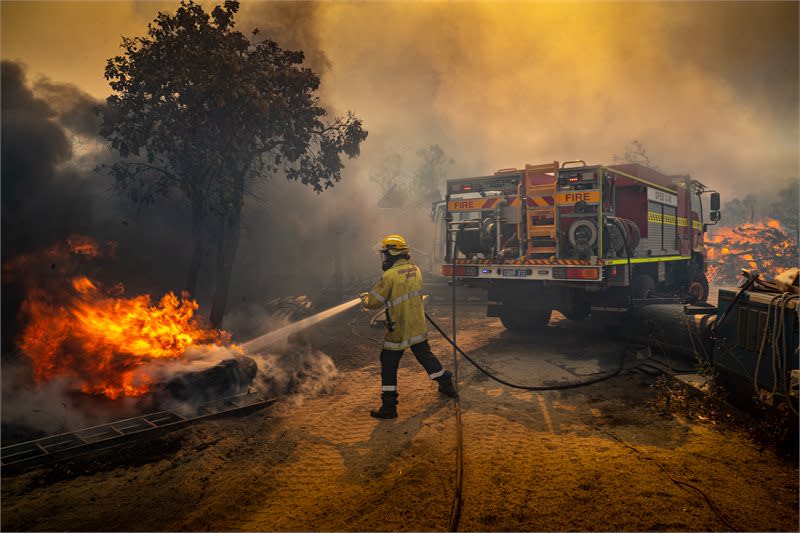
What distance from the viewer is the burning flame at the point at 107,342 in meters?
5.82

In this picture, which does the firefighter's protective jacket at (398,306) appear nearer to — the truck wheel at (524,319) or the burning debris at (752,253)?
the truck wheel at (524,319)

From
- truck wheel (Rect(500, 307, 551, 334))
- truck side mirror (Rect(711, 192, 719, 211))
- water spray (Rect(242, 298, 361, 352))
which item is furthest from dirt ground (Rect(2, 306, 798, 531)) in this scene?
truck side mirror (Rect(711, 192, 719, 211))

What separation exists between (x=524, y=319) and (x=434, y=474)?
19.6 feet

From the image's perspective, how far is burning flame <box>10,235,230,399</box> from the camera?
5.82 metres

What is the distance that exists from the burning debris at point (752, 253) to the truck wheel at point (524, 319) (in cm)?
1667

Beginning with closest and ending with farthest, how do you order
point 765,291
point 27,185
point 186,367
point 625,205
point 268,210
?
point 765,291 < point 186,367 < point 625,205 < point 27,185 < point 268,210

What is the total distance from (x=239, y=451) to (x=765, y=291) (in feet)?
16.9

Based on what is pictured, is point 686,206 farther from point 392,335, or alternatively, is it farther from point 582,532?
point 582,532

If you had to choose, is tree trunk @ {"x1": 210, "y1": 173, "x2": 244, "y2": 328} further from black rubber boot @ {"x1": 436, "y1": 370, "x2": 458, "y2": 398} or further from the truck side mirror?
the truck side mirror

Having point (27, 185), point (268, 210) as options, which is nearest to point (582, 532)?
point (27, 185)

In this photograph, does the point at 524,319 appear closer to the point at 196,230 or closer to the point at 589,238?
the point at 589,238

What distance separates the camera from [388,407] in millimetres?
5211

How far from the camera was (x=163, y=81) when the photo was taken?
9.29 meters

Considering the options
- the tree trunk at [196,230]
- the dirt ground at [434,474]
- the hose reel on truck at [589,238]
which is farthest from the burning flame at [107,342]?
the hose reel on truck at [589,238]
